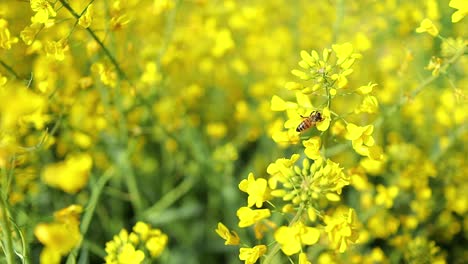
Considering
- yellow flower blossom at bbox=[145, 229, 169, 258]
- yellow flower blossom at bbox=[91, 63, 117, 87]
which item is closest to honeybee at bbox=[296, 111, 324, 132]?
yellow flower blossom at bbox=[145, 229, 169, 258]

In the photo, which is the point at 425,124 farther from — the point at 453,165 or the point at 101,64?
the point at 101,64

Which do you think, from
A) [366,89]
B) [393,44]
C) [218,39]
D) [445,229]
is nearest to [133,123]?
[218,39]

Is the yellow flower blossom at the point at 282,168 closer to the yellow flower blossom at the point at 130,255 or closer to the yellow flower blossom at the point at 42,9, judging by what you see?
the yellow flower blossom at the point at 130,255

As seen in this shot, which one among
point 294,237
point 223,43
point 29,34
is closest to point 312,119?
point 294,237

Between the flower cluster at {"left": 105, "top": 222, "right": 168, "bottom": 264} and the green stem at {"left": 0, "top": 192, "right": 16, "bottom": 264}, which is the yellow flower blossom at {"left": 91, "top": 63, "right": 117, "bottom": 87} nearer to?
the flower cluster at {"left": 105, "top": 222, "right": 168, "bottom": 264}

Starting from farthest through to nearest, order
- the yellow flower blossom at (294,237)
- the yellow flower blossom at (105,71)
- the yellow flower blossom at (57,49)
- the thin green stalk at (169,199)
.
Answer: the thin green stalk at (169,199) → the yellow flower blossom at (105,71) → the yellow flower blossom at (57,49) → the yellow flower blossom at (294,237)

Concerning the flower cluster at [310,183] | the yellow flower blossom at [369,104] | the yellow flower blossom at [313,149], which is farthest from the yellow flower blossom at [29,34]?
the yellow flower blossom at [369,104]

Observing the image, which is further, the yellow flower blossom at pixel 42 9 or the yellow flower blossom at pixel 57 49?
the yellow flower blossom at pixel 57 49

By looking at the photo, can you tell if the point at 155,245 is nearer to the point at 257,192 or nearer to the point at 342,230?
the point at 257,192
